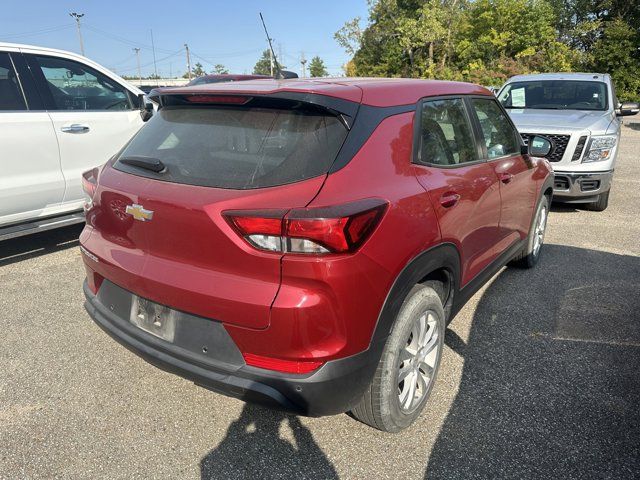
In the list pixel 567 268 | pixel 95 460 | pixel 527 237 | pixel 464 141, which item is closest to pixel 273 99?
pixel 464 141

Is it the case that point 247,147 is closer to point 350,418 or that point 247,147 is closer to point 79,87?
point 350,418

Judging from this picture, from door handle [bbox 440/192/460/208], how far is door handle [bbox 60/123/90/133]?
384 centimetres

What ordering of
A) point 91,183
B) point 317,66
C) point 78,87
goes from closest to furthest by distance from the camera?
point 91,183 < point 78,87 < point 317,66

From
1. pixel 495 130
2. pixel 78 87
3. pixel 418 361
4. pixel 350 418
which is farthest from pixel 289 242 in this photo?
pixel 78 87

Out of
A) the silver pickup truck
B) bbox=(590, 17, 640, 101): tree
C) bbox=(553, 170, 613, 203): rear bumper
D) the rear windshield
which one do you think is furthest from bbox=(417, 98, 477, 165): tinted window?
bbox=(590, 17, 640, 101): tree

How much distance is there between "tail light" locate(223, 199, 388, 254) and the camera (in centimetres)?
173

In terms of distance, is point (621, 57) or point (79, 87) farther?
point (621, 57)

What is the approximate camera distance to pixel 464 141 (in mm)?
2811

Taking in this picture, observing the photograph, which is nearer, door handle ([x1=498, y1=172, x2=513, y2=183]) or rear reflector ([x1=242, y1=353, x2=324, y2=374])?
rear reflector ([x1=242, y1=353, x2=324, y2=374])

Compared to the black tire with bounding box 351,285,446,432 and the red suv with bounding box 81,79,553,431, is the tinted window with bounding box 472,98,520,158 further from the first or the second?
the black tire with bounding box 351,285,446,432

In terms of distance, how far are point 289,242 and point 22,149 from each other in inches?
141

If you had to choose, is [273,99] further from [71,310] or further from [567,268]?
[567,268]

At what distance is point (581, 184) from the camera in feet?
19.8

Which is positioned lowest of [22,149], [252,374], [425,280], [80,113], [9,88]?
[252,374]
